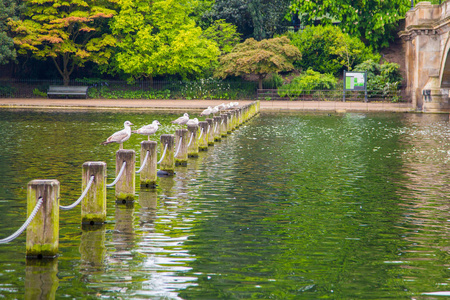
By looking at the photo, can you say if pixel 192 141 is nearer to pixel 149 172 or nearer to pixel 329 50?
pixel 149 172

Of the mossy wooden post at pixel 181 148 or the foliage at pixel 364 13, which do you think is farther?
the foliage at pixel 364 13

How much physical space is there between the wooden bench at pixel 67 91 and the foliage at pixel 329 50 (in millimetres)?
19399

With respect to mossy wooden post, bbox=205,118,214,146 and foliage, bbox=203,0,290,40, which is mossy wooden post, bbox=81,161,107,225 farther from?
foliage, bbox=203,0,290,40

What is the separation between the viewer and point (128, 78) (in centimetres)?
5509

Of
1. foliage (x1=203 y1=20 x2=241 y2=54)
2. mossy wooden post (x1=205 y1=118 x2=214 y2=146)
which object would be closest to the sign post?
foliage (x1=203 y1=20 x2=241 y2=54)

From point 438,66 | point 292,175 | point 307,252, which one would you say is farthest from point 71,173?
point 438,66

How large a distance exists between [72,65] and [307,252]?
49050 millimetres

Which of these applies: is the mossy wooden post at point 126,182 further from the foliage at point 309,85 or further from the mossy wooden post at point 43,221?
the foliage at point 309,85

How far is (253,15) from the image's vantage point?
57156 mm

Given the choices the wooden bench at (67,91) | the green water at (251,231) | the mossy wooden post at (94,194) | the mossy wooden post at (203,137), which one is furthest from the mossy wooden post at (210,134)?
the wooden bench at (67,91)

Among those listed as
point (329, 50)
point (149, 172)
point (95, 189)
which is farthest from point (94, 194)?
point (329, 50)

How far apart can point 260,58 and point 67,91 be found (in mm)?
16160

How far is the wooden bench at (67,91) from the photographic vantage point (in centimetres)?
5134

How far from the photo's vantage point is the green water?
263 inches
